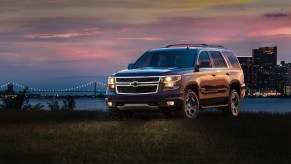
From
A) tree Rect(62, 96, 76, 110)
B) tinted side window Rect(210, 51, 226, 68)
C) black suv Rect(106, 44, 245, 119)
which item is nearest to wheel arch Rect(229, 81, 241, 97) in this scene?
black suv Rect(106, 44, 245, 119)

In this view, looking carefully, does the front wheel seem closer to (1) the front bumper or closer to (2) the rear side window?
(2) the rear side window

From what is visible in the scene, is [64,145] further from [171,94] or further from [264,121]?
[264,121]

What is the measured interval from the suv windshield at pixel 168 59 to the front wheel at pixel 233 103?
2406 millimetres

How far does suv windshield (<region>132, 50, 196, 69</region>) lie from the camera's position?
21.8 m

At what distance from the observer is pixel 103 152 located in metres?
13.9

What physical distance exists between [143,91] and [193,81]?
64.6 inches

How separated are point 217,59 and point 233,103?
1.70 m

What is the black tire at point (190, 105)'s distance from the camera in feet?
68.3

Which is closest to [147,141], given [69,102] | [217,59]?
[217,59]

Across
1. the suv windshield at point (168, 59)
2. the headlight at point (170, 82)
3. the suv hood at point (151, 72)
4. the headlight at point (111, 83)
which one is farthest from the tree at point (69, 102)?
the headlight at point (170, 82)

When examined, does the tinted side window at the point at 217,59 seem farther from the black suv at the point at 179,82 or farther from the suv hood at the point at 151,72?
the suv hood at the point at 151,72

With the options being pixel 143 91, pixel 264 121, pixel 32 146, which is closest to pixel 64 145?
pixel 32 146

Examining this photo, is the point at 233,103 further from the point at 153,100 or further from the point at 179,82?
the point at 153,100

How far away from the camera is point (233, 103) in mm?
23750
